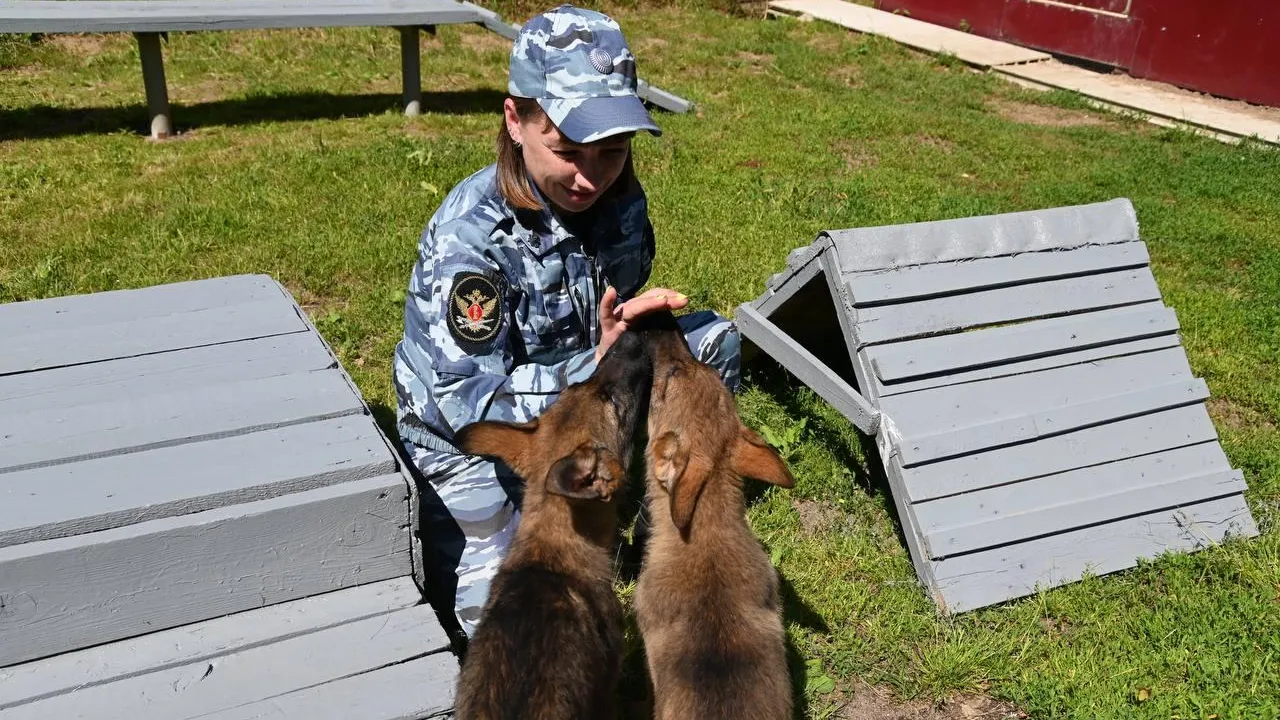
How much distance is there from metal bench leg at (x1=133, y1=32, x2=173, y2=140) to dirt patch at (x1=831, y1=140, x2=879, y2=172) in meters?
6.29

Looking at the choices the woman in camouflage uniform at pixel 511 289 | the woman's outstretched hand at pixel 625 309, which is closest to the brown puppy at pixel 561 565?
the woman's outstretched hand at pixel 625 309

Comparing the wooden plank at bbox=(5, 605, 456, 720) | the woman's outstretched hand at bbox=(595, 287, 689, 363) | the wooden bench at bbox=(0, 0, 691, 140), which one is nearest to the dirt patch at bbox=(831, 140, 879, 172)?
the wooden bench at bbox=(0, 0, 691, 140)

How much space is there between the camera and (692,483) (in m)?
3.44

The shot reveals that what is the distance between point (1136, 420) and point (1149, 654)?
1145mm

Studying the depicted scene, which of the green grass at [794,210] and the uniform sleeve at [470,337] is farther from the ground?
the uniform sleeve at [470,337]

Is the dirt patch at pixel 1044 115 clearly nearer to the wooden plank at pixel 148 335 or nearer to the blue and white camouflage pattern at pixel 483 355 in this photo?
the blue and white camouflage pattern at pixel 483 355

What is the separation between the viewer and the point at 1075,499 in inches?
175

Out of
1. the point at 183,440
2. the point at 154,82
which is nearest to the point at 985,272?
the point at 183,440

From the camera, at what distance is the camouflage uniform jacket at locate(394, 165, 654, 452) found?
12.5ft

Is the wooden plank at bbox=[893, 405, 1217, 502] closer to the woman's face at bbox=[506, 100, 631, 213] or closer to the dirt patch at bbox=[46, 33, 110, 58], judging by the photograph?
the woman's face at bbox=[506, 100, 631, 213]

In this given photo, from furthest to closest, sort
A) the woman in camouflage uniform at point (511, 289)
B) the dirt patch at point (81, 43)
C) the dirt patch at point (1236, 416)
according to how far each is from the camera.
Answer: the dirt patch at point (81, 43) → the dirt patch at point (1236, 416) → the woman in camouflage uniform at point (511, 289)

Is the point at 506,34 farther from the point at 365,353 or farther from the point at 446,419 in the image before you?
the point at 446,419

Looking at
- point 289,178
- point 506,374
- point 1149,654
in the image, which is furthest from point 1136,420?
point 289,178

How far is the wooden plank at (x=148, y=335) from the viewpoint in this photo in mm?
3604
